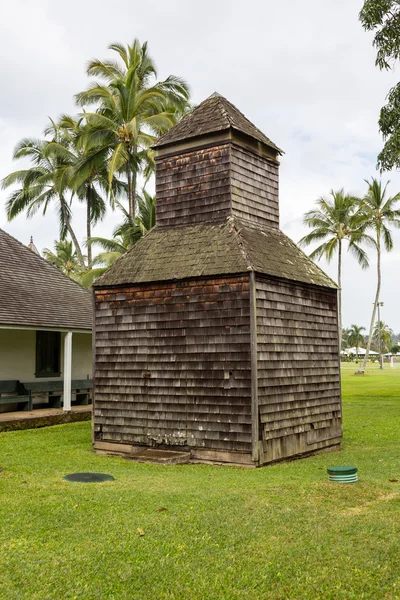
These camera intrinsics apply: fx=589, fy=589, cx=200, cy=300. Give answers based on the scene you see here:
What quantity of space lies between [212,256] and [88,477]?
4702mm

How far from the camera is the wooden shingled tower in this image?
10.6 meters

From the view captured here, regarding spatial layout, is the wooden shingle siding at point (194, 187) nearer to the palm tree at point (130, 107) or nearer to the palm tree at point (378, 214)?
the palm tree at point (130, 107)

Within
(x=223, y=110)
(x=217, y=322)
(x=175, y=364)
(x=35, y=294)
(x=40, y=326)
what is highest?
(x=223, y=110)

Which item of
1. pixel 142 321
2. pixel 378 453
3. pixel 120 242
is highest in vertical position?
pixel 120 242

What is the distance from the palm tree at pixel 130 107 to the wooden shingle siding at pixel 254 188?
11964 mm

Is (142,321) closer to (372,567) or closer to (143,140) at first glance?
(372,567)

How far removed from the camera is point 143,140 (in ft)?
83.0

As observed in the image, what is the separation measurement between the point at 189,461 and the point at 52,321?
765 centimetres

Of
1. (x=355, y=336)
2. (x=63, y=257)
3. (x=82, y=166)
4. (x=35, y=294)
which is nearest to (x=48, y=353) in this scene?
(x=35, y=294)

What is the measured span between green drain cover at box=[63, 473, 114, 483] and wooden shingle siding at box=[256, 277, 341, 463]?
2.92 m

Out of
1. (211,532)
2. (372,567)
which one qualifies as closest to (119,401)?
(211,532)

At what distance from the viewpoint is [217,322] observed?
10844 millimetres

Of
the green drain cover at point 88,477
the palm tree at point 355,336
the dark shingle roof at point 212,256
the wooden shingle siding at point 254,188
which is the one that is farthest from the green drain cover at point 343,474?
the palm tree at point 355,336

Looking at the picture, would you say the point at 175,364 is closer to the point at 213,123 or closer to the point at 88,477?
the point at 88,477
